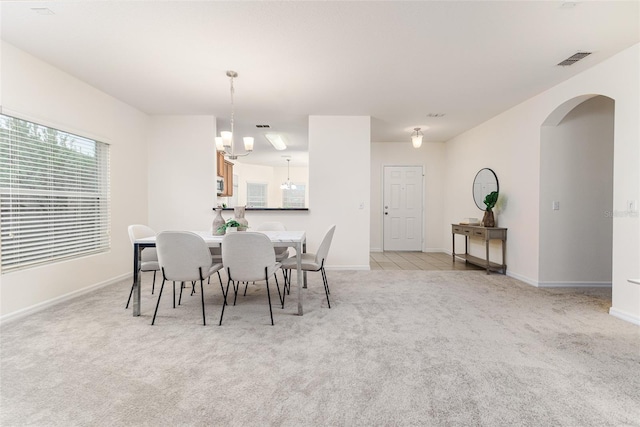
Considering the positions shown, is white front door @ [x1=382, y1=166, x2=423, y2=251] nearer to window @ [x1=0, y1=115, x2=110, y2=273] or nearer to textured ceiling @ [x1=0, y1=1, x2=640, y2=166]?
textured ceiling @ [x1=0, y1=1, x2=640, y2=166]

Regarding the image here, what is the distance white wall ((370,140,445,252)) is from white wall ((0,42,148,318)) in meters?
4.43

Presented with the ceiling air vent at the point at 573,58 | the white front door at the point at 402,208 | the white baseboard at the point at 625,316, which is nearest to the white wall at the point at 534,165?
the white baseboard at the point at 625,316

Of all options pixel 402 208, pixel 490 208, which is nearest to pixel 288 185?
pixel 402 208

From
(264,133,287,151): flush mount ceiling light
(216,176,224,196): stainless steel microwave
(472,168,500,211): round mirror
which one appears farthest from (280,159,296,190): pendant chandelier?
(472,168,500,211): round mirror

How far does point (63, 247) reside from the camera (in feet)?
10.5

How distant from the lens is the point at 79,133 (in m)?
3.34

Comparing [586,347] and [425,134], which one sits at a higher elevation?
[425,134]

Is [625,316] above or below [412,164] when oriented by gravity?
below

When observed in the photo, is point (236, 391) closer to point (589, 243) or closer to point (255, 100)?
point (255, 100)

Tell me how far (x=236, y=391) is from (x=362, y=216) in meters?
3.48

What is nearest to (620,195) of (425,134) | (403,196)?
(425,134)

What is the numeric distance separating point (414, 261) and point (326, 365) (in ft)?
13.0

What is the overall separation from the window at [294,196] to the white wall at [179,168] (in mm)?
5610

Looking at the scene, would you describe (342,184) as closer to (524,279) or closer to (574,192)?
(524,279)
